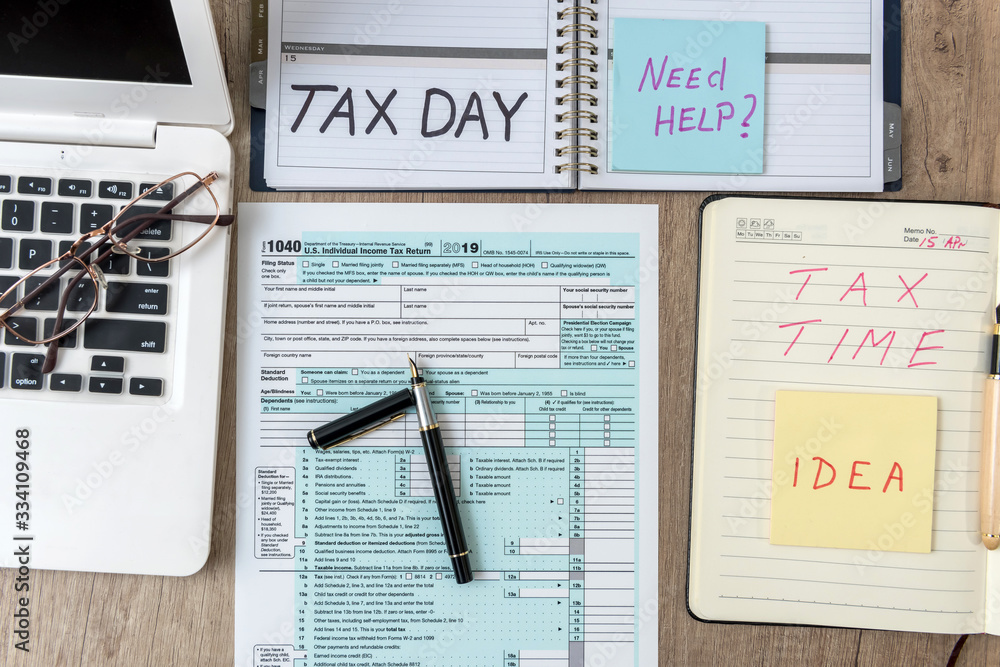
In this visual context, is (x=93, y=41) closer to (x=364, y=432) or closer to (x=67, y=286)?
(x=67, y=286)

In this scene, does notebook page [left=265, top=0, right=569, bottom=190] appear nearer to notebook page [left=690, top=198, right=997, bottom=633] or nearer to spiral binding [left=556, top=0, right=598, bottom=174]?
spiral binding [left=556, top=0, right=598, bottom=174]

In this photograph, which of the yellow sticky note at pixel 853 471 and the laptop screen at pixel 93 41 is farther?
the yellow sticky note at pixel 853 471

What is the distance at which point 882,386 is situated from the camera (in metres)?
0.62

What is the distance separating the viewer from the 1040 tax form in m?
0.62

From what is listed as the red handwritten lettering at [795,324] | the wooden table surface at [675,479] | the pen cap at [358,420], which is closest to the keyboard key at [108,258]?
the wooden table surface at [675,479]

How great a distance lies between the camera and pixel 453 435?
2.05 feet

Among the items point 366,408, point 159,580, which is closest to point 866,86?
point 366,408

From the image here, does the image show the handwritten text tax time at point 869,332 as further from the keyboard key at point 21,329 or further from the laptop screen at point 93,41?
the keyboard key at point 21,329

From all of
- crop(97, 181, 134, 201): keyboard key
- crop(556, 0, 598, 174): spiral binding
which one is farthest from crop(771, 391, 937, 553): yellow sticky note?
crop(97, 181, 134, 201): keyboard key

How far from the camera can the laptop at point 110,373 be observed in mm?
575

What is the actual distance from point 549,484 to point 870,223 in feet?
1.46

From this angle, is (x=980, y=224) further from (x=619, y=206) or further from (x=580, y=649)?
(x=580, y=649)

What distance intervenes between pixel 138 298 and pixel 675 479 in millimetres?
587

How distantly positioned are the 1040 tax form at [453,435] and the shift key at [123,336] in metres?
0.08
